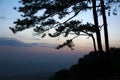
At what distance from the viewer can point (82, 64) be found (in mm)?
28109

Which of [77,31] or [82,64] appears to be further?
[77,31]

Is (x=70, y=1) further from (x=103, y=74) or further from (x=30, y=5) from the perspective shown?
(x=103, y=74)

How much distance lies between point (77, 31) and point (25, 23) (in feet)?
16.0

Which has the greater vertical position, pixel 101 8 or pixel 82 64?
pixel 101 8

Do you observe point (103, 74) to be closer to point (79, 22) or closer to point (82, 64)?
point (82, 64)

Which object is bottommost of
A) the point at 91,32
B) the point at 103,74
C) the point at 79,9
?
the point at 103,74

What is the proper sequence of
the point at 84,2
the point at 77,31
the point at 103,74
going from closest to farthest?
the point at 103,74 → the point at 84,2 → the point at 77,31

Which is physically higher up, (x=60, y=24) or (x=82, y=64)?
(x=60, y=24)

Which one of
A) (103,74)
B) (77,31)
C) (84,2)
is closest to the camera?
(103,74)

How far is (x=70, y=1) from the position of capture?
28.9 metres

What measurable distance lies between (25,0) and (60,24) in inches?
140

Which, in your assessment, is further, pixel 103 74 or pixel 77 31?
pixel 77 31

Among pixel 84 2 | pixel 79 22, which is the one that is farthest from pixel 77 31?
pixel 84 2

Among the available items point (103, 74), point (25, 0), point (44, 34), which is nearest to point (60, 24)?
point (44, 34)
